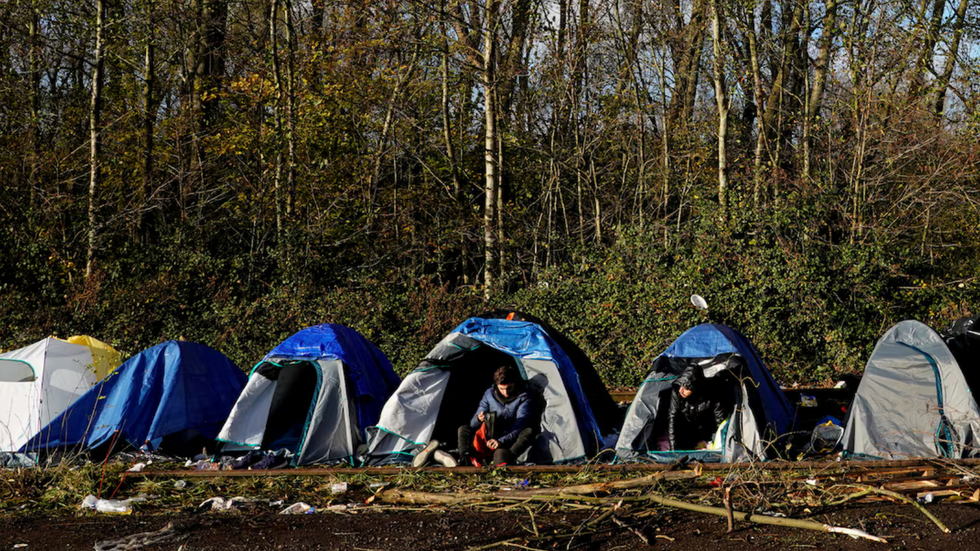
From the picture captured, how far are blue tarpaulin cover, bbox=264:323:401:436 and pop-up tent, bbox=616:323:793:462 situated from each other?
267cm

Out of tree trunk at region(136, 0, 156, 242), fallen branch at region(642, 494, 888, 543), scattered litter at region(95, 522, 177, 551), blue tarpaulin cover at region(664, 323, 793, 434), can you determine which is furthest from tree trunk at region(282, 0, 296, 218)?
fallen branch at region(642, 494, 888, 543)

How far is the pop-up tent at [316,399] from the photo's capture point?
8312 millimetres

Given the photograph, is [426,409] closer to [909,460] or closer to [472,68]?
[909,460]

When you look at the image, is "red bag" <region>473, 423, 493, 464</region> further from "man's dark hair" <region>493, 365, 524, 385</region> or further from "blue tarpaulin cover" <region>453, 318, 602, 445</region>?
"blue tarpaulin cover" <region>453, 318, 602, 445</region>

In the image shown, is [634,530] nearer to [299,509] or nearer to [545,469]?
[545,469]

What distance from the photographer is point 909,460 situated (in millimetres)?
7102

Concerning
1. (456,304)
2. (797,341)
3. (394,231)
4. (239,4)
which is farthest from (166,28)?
(797,341)

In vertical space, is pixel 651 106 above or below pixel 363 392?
above

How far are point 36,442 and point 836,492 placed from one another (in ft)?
24.2

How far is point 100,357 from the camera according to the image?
9.53 metres

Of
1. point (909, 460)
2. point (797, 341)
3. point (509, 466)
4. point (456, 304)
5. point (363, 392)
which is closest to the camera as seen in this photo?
point (909, 460)

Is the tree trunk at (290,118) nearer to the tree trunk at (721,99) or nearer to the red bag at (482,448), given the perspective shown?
the tree trunk at (721,99)

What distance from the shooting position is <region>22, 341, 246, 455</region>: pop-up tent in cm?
846

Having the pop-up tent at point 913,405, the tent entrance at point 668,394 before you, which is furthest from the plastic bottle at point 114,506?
the pop-up tent at point 913,405
